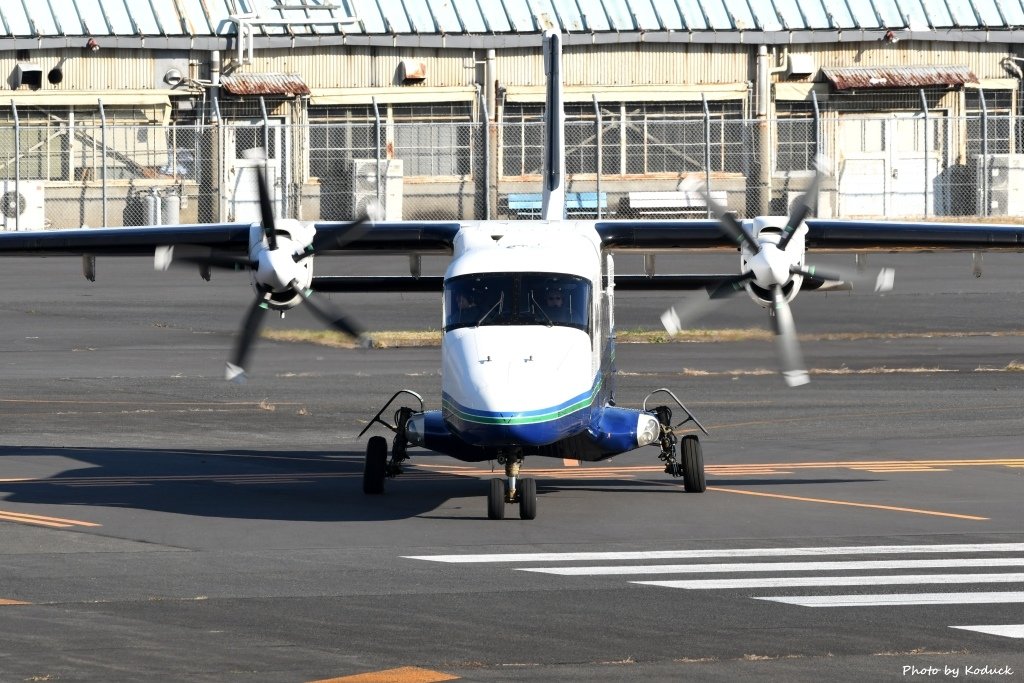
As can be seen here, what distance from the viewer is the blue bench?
173 ft

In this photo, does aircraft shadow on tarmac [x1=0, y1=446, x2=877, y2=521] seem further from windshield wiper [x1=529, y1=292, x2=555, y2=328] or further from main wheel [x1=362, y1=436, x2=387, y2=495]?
windshield wiper [x1=529, y1=292, x2=555, y2=328]

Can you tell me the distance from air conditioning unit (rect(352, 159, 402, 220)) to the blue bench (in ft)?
11.9

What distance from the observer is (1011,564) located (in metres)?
14.8

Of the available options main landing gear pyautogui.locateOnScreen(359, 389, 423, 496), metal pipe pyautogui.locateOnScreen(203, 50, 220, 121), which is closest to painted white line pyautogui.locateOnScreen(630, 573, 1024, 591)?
main landing gear pyautogui.locateOnScreen(359, 389, 423, 496)

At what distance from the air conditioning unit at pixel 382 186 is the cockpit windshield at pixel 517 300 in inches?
1342

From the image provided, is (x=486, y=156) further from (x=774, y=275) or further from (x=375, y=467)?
(x=375, y=467)

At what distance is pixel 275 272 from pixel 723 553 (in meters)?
7.01

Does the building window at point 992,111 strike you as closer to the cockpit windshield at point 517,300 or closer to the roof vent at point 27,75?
the roof vent at point 27,75

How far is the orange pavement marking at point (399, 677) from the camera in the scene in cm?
1068

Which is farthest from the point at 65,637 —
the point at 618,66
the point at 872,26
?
the point at 872,26

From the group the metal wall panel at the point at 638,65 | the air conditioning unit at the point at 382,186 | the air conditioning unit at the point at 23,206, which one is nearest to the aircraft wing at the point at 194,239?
the air conditioning unit at the point at 23,206

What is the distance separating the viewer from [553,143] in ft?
73.5

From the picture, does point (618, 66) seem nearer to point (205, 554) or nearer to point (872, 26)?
point (872, 26)

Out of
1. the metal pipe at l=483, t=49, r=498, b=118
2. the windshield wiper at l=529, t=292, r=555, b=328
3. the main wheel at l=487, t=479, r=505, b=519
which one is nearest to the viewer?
the main wheel at l=487, t=479, r=505, b=519
